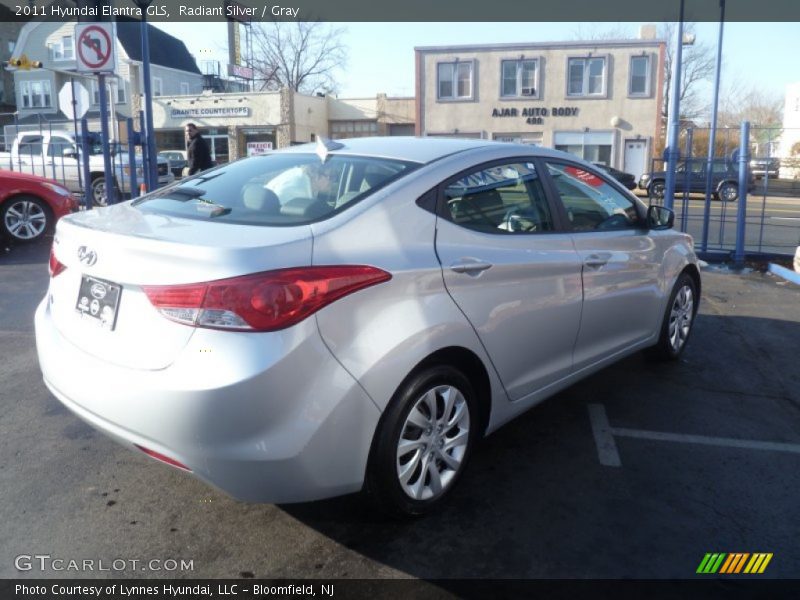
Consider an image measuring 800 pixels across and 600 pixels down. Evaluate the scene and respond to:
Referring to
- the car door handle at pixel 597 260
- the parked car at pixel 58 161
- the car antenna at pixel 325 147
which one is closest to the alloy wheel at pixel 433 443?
the car door handle at pixel 597 260

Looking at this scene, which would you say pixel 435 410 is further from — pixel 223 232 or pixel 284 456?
pixel 223 232

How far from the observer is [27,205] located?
32.4 ft

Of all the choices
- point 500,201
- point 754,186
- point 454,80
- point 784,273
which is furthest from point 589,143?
point 500,201

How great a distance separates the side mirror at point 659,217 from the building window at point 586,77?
1338 inches

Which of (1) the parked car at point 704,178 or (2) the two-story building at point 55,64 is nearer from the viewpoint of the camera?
(1) the parked car at point 704,178

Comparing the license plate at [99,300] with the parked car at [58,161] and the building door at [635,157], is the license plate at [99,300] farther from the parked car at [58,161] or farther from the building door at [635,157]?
the building door at [635,157]

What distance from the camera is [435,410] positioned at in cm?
314

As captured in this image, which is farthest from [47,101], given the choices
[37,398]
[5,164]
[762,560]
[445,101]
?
[762,560]

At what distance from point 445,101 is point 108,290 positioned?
3634cm

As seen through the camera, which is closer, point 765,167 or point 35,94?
point 765,167

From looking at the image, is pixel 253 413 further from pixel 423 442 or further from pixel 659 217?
pixel 659 217

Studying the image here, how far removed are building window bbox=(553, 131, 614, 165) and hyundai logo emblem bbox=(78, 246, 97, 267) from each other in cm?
3602

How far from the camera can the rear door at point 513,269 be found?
3262 mm

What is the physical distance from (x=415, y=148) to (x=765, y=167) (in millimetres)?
8402
